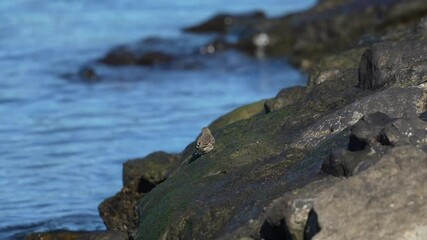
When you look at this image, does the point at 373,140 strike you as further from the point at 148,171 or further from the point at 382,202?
the point at 148,171

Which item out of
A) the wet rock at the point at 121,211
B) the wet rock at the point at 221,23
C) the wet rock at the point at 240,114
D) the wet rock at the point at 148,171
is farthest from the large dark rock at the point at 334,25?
the wet rock at the point at 121,211

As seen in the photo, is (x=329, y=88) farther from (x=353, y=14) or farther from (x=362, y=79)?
(x=353, y=14)

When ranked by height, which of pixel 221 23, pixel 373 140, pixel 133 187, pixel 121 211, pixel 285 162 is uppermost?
pixel 221 23

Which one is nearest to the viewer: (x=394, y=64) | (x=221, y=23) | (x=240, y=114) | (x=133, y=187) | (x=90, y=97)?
(x=394, y=64)

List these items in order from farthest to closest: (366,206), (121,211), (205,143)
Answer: (121,211) < (205,143) < (366,206)

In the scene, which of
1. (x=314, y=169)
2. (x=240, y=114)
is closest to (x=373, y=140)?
(x=314, y=169)

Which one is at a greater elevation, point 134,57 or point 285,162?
point 134,57

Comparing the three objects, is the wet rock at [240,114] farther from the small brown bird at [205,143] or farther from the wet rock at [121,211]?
the small brown bird at [205,143]
